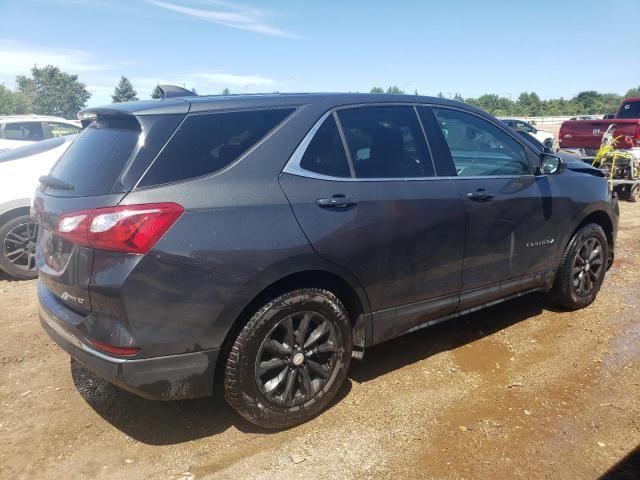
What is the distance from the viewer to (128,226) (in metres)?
2.37

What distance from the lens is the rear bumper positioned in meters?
2.46

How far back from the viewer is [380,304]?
3.20 metres

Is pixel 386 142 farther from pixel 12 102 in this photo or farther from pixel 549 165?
pixel 12 102

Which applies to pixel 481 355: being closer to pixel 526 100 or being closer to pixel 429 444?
pixel 429 444

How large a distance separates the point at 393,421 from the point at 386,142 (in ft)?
5.55

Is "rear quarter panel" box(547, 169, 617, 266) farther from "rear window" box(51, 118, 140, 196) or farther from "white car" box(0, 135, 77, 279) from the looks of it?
"white car" box(0, 135, 77, 279)

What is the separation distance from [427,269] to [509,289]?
3.36 feet

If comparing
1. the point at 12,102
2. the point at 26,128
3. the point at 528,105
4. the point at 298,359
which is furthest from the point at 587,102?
the point at 12,102

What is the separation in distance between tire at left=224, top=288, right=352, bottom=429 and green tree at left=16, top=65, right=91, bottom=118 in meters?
108

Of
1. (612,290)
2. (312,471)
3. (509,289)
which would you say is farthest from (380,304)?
(612,290)

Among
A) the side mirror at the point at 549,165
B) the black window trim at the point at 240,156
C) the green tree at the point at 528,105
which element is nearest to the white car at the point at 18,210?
the black window trim at the point at 240,156

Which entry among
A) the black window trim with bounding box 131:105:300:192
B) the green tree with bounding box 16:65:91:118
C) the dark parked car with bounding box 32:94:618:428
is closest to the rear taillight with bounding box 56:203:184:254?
the dark parked car with bounding box 32:94:618:428

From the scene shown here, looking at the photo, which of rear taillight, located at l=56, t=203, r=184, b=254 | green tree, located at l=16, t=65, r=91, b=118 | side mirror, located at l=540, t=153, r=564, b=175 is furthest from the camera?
green tree, located at l=16, t=65, r=91, b=118

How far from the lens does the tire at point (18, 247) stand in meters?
5.48
